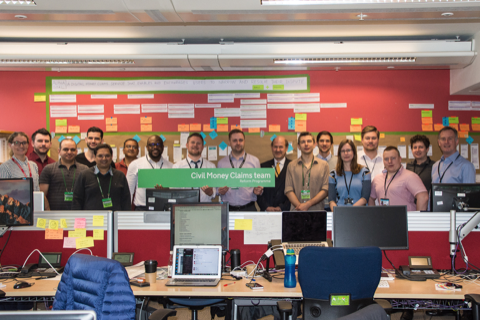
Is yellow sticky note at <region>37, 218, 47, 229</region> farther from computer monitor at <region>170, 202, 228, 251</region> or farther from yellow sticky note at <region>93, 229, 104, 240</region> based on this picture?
computer monitor at <region>170, 202, 228, 251</region>

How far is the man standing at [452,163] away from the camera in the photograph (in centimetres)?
391

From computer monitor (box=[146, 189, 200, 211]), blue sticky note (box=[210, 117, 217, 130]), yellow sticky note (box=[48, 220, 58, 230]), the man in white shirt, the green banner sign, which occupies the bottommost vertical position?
yellow sticky note (box=[48, 220, 58, 230])

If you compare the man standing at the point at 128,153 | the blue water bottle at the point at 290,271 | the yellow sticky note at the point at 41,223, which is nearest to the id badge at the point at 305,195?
the blue water bottle at the point at 290,271

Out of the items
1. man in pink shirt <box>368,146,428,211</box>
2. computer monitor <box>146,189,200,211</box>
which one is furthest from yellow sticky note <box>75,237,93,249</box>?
man in pink shirt <box>368,146,428,211</box>

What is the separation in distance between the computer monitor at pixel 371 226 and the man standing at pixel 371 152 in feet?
5.27

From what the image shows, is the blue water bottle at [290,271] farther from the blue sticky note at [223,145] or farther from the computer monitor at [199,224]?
the blue sticky note at [223,145]

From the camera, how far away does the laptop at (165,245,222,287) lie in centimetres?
265

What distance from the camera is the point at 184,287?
2480 mm

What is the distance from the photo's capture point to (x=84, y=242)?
3.02 metres

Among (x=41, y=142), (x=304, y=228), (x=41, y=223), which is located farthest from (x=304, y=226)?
(x=41, y=142)

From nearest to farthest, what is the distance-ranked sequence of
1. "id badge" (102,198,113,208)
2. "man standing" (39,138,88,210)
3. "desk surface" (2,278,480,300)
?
"desk surface" (2,278,480,300) → "id badge" (102,198,113,208) → "man standing" (39,138,88,210)

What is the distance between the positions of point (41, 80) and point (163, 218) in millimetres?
3897

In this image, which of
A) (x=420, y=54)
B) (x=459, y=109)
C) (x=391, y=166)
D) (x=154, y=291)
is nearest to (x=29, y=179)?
(x=154, y=291)

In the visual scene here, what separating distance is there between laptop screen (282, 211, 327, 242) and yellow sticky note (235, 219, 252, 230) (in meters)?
0.29
